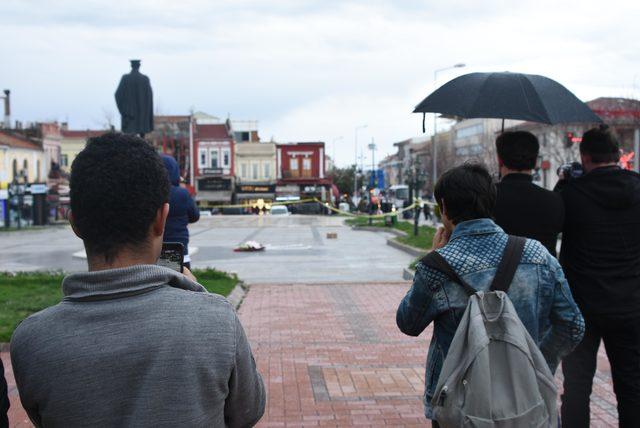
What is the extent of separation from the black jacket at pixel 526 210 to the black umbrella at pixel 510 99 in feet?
2.84

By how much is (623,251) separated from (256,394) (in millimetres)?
2462

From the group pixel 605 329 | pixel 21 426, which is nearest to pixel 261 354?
pixel 21 426

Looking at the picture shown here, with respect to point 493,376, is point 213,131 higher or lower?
higher

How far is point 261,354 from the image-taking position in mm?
7051

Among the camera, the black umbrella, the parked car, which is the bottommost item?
the parked car

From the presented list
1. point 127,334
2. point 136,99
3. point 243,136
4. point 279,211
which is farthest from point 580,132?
point 243,136

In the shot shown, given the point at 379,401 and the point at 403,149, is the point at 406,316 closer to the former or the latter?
the point at 379,401

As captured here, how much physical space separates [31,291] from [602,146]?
9048 mm

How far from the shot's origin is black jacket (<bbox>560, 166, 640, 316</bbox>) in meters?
3.68

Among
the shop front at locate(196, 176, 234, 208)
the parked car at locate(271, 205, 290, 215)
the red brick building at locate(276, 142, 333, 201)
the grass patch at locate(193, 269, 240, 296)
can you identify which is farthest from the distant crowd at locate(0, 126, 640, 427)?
the shop front at locate(196, 176, 234, 208)

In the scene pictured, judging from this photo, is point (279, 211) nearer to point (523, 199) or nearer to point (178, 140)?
point (178, 140)

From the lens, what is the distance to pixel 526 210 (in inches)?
139

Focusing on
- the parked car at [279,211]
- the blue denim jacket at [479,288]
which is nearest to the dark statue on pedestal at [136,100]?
the blue denim jacket at [479,288]

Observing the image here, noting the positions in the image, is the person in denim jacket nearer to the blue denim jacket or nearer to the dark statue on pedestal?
the blue denim jacket
